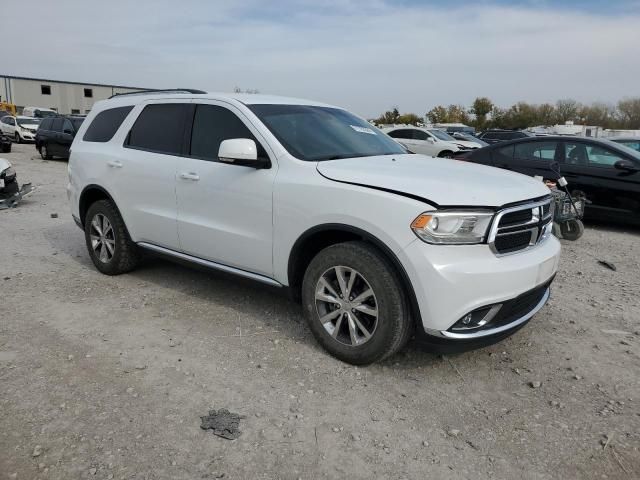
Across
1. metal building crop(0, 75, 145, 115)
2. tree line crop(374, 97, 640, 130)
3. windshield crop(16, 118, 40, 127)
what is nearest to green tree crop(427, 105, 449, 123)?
tree line crop(374, 97, 640, 130)

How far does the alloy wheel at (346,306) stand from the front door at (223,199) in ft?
1.72

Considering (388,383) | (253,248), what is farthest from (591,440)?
(253,248)

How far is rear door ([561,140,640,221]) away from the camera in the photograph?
7707mm

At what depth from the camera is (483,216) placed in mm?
2973

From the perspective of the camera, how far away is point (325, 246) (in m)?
3.62

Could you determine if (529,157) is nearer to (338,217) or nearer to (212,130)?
(212,130)

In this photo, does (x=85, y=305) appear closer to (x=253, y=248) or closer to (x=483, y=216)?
(x=253, y=248)

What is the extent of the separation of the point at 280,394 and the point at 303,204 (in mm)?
1224

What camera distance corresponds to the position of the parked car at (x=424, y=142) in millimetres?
16812

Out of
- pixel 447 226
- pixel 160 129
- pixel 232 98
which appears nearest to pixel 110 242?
pixel 160 129

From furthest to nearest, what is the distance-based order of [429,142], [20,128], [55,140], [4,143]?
[20,128], [4,143], [55,140], [429,142]

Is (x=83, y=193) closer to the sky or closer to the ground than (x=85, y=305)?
closer to the sky

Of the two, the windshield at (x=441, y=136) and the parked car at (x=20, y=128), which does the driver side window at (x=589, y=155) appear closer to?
the windshield at (x=441, y=136)

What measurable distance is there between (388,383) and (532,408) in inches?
33.6
